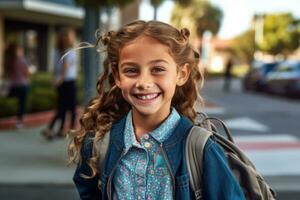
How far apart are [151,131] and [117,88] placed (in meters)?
0.29

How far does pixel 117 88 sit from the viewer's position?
221 cm

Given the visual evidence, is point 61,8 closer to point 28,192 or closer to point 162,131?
point 28,192

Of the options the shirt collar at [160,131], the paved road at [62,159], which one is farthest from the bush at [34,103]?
the shirt collar at [160,131]

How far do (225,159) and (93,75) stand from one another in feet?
19.0

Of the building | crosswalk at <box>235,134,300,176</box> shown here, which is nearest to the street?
crosswalk at <box>235,134,300,176</box>

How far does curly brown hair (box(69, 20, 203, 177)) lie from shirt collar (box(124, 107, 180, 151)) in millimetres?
106

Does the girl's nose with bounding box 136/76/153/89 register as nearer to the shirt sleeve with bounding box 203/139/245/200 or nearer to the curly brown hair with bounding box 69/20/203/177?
the curly brown hair with bounding box 69/20/203/177

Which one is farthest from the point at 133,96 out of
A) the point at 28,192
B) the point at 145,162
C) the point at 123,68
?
the point at 28,192

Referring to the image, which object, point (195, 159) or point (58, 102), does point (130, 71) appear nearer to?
point (195, 159)

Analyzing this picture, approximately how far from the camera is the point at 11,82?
11016 millimetres

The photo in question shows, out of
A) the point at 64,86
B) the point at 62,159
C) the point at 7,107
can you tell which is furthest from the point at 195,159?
the point at 7,107

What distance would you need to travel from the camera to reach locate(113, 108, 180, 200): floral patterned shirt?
6.31 feet

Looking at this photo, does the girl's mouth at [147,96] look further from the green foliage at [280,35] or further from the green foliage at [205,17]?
the green foliage at [280,35]

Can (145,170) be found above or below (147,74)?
below
